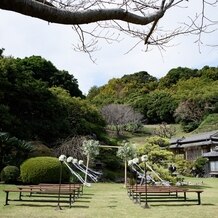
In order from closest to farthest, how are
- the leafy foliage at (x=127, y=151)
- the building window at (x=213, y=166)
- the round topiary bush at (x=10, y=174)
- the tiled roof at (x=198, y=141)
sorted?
the round topiary bush at (x=10, y=174) → the leafy foliage at (x=127, y=151) → the building window at (x=213, y=166) → the tiled roof at (x=198, y=141)

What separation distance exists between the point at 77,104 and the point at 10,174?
1048 centimetres

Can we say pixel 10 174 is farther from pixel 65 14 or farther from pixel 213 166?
pixel 213 166

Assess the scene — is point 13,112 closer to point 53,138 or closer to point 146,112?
point 53,138

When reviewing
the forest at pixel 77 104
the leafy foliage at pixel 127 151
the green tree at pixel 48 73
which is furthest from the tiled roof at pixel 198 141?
the leafy foliage at pixel 127 151

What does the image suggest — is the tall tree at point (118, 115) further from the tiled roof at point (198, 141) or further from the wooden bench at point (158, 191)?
the wooden bench at point (158, 191)

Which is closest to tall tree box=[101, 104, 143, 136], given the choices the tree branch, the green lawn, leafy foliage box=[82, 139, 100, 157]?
leafy foliage box=[82, 139, 100, 157]

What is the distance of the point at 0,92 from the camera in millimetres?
22250

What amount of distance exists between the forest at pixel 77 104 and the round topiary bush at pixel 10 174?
1583 millimetres

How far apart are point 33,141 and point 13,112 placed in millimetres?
2336

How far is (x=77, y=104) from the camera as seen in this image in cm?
2762

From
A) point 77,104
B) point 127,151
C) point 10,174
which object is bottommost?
point 10,174

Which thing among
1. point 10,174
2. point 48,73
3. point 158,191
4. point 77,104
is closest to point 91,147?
point 10,174

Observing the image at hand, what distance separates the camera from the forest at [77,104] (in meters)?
23.1

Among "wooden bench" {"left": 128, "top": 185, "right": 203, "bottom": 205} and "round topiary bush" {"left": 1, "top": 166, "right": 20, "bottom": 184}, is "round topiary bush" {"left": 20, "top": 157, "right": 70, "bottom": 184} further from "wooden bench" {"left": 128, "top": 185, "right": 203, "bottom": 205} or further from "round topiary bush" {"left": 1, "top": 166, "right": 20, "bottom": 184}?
"wooden bench" {"left": 128, "top": 185, "right": 203, "bottom": 205}
